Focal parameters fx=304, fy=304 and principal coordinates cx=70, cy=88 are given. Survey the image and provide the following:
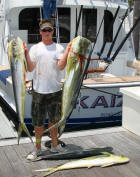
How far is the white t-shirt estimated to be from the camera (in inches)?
132

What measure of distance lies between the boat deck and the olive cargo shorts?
19.3 inches

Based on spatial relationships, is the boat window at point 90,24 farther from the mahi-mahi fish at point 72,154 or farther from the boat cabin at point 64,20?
the mahi-mahi fish at point 72,154

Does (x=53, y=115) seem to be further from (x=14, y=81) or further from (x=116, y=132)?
(x=116, y=132)

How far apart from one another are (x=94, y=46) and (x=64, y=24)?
4.05 feet

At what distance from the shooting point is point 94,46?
6.93 meters

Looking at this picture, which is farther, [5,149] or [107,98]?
[107,98]

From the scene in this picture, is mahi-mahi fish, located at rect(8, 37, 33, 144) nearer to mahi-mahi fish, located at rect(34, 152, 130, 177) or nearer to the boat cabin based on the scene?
mahi-mahi fish, located at rect(34, 152, 130, 177)

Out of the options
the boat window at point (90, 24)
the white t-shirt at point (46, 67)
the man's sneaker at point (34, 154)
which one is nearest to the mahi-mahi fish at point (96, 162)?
the man's sneaker at point (34, 154)

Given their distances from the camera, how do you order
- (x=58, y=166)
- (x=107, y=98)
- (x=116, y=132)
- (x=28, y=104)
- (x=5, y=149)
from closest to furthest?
(x=58, y=166)
(x=5, y=149)
(x=116, y=132)
(x=28, y=104)
(x=107, y=98)

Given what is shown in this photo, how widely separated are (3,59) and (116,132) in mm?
4665

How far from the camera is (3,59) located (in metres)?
8.21

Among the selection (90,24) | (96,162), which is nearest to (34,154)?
(96,162)

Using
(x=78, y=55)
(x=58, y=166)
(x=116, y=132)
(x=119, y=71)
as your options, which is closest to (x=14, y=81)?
(x=78, y=55)

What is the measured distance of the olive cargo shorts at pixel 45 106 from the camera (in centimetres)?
349
